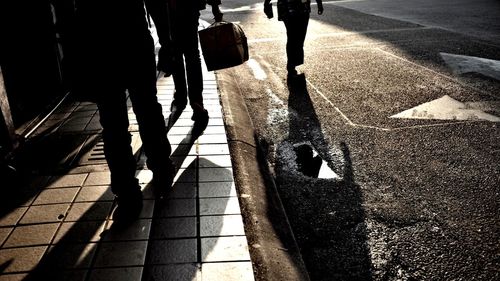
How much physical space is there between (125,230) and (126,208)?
156 mm

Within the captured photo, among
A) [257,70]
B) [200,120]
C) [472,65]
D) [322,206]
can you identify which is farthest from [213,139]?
[472,65]

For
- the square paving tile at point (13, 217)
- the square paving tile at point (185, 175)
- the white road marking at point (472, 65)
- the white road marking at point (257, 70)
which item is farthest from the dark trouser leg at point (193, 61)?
the white road marking at point (472, 65)

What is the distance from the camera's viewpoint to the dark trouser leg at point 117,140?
2.35 meters

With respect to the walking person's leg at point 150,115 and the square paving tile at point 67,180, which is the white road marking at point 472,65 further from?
the square paving tile at point 67,180

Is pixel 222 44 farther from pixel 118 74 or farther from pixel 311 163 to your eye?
pixel 118 74

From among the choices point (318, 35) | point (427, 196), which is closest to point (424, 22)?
point (318, 35)

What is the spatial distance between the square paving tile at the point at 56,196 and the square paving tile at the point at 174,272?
3.38 ft

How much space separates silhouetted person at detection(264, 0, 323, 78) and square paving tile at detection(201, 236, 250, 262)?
13.0 feet

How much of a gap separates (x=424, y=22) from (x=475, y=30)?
5.65ft

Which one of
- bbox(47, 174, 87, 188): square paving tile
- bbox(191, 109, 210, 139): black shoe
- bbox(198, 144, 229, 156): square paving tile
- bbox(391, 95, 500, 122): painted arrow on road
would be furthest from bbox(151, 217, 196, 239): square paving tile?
bbox(391, 95, 500, 122): painted arrow on road

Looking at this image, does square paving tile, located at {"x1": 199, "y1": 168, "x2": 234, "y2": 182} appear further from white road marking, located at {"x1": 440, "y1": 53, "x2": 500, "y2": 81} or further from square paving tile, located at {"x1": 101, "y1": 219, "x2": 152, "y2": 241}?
white road marking, located at {"x1": 440, "y1": 53, "x2": 500, "y2": 81}

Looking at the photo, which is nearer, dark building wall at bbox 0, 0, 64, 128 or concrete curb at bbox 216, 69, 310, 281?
concrete curb at bbox 216, 69, 310, 281

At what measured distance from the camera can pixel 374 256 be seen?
2.32m

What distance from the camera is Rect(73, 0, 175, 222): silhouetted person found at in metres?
2.20
